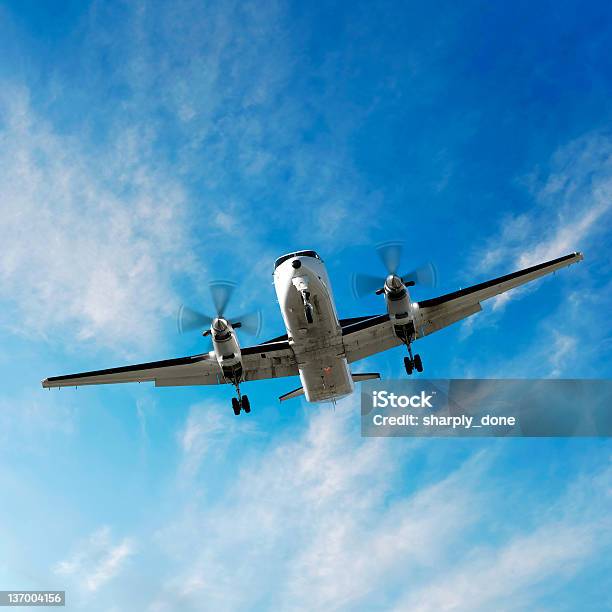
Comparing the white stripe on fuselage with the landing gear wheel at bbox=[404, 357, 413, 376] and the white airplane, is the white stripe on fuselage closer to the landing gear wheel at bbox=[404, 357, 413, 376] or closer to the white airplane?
the white airplane

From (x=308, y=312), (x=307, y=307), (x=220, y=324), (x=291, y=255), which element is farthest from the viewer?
(x=220, y=324)

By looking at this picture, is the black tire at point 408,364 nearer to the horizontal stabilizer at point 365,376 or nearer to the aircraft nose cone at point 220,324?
the horizontal stabilizer at point 365,376

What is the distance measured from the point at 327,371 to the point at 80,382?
1203 centimetres

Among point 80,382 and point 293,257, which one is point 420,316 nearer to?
point 293,257

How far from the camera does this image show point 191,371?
31.8 meters

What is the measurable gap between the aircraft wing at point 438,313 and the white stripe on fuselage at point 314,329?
1.31 m

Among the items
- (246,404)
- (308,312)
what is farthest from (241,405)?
(308,312)

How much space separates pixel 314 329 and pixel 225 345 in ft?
13.2

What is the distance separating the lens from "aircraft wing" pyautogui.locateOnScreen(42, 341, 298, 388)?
3111cm

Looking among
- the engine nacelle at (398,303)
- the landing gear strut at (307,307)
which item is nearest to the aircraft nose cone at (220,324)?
the landing gear strut at (307,307)

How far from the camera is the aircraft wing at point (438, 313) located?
1193 inches

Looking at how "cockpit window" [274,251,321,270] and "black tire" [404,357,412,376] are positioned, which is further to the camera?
"black tire" [404,357,412,376]

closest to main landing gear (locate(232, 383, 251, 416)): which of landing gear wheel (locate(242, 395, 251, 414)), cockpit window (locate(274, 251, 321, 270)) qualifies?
landing gear wheel (locate(242, 395, 251, 414))

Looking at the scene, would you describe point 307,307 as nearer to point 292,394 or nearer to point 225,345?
point 225,345
